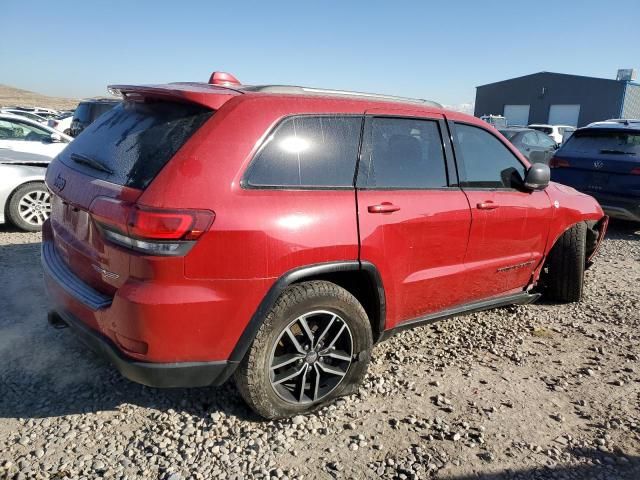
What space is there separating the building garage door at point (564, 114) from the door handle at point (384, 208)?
3587 cm

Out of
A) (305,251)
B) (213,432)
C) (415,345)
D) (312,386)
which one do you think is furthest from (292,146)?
(415,345)

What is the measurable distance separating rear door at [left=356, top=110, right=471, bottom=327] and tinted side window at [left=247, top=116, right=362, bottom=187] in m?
0.11

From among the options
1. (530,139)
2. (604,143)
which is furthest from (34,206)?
(530,139)

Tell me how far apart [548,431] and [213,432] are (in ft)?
6.01

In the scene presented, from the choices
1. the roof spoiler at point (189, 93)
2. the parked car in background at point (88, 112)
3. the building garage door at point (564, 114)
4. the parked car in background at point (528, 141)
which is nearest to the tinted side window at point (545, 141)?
the parked car in background at point (528, 141)

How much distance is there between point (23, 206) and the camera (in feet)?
20.3

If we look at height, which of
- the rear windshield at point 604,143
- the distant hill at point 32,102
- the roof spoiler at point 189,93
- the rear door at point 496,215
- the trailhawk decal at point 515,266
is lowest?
the trailhawk decal at point 515,266

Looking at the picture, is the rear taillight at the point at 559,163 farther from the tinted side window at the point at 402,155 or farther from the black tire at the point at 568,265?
the tinted side window at the point at 402,155

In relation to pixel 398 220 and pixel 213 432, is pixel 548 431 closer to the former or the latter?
pixel 398 220

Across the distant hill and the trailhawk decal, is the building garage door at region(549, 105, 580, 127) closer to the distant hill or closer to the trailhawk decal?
the trailhawk decal

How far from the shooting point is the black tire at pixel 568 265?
431 cm

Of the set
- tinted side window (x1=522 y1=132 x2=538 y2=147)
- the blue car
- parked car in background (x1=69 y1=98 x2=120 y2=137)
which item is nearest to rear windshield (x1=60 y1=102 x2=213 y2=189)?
the blue car

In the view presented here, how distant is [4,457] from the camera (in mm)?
2346

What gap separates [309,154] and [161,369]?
4.23ft
